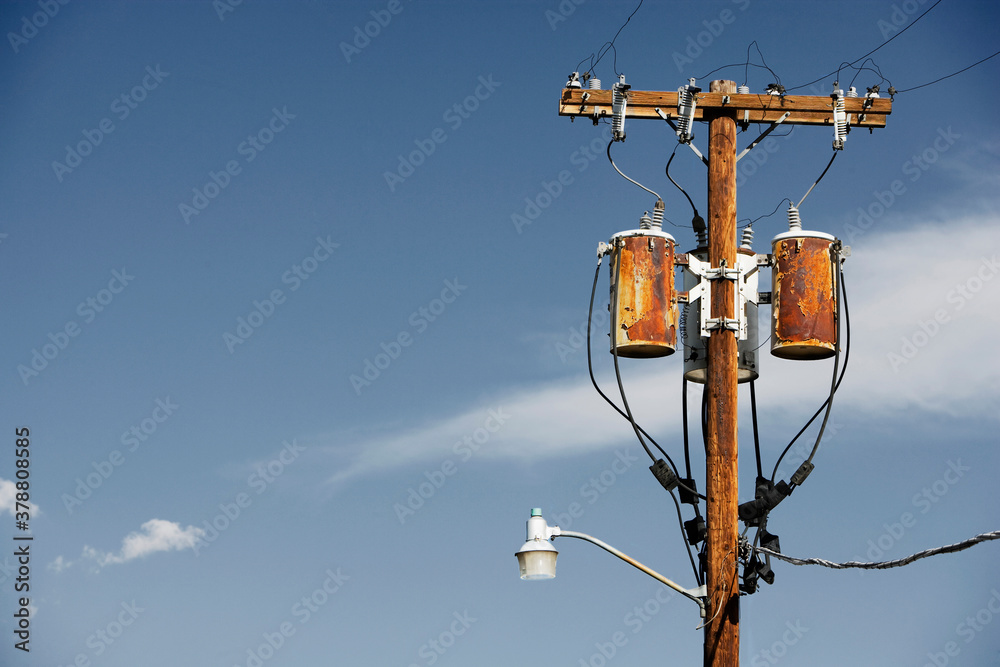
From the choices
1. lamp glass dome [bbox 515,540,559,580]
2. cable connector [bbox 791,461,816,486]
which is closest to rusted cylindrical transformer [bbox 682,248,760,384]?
cable connector [bbox 791,461,816,486]

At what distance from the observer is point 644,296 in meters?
10.3

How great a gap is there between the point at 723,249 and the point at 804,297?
0.78 metres

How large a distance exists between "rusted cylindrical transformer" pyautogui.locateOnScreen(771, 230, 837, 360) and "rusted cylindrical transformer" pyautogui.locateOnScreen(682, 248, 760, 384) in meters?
0.24

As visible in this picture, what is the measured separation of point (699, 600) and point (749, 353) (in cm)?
215

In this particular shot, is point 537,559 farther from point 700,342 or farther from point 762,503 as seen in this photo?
point 700,342

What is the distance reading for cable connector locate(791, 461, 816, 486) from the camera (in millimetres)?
10328

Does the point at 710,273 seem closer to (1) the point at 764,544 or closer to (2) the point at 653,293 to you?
(2) the point at 653,293

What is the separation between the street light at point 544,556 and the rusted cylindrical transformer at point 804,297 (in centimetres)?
214

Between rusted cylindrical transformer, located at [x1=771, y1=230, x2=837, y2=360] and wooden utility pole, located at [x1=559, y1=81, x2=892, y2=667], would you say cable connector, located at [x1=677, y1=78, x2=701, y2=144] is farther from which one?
rusted cylindrical transformer, located at [x1=771, y1=230, x2=837, y2=360]

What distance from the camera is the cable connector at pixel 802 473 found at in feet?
33.9

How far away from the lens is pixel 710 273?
34.2ft

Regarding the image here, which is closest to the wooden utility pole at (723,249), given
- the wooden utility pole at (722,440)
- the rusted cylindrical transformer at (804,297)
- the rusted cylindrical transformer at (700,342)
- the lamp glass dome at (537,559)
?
the wooden utility pole at (722,440)

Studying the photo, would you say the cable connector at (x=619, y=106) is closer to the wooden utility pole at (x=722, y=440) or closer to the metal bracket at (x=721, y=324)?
the wooden utility pole at (x=722, y=440)

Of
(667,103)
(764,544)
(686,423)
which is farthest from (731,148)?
(764,544)
